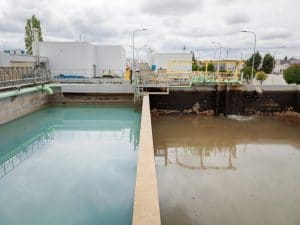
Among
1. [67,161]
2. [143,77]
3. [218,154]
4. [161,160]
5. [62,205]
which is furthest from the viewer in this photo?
[143,77]

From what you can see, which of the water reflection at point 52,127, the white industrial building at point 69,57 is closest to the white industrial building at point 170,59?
the white industrial building at point 69,57

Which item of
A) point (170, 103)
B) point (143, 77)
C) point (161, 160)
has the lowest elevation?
point (161, 160)

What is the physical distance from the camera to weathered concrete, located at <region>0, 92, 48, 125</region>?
11.3 meters

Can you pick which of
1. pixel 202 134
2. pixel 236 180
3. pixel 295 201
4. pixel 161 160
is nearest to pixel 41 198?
pixel 161 160

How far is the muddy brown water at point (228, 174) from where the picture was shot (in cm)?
479

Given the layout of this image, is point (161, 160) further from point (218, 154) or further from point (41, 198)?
point (41, 198)

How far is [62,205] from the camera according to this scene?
4809mm

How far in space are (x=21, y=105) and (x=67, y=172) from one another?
313 inches

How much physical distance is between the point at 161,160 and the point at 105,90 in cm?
882

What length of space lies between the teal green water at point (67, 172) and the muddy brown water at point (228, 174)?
3.16 ft

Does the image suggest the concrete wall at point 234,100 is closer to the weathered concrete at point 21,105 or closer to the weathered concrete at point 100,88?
the weathered concrete at point 100,88

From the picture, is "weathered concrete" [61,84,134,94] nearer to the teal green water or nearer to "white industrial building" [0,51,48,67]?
the teal green water

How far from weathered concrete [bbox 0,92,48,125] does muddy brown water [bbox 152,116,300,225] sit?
6.53m

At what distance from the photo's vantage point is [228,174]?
667 centimetres
